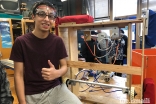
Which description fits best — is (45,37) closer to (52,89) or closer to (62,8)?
(52,89)

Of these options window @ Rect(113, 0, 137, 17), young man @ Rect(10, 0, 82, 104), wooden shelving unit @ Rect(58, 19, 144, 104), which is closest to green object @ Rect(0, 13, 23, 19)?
wooden shelving unit @ Rect(58, 19, 144, 104)

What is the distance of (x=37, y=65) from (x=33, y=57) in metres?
0.08

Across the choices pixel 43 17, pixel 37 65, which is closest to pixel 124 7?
pixel 43 17

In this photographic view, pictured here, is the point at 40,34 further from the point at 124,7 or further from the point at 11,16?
the point at 124,7

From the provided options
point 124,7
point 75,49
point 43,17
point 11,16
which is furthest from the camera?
point 124,7

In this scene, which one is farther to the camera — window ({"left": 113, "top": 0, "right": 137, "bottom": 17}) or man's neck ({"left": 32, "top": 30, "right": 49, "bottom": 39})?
window ({"left": 113, "top": 0, "right": 137, "bottom": 17})

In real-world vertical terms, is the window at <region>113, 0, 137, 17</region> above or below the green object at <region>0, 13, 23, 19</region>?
above

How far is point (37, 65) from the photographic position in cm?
111

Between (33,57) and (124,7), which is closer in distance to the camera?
(33,57)

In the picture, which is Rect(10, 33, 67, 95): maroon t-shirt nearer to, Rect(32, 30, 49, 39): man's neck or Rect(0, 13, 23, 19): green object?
Rect(32, 30, 49, 39): man's neck

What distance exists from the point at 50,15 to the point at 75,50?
734 mm

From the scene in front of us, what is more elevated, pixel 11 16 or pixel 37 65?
pixel 11 16

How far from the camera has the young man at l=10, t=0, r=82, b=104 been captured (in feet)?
3.41

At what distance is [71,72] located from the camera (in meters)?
1.71
